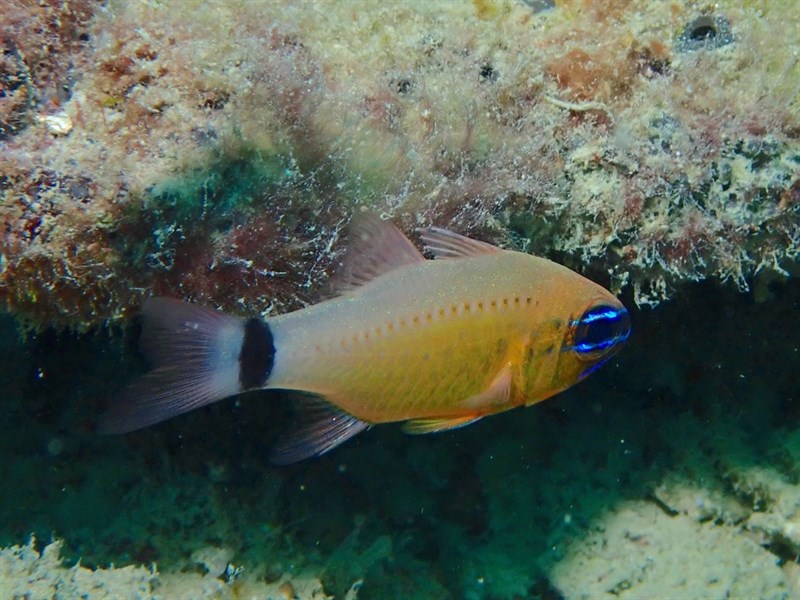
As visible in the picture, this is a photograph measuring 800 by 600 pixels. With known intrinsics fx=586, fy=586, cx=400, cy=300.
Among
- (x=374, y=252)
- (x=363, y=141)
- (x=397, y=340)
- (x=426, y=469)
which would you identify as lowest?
(x=426, y=469)

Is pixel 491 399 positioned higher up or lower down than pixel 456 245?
lower down

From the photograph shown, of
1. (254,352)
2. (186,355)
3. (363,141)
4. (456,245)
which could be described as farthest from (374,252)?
(186,355)

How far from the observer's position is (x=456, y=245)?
2762mm

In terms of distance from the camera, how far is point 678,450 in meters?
5.42

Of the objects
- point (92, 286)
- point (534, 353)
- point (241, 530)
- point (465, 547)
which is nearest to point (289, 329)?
point (534, 353)

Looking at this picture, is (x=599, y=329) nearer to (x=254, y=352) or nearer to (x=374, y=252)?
(x=374, y=252)

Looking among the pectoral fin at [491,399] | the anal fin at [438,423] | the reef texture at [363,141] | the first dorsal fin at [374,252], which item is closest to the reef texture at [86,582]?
the reef texture at [363,141]

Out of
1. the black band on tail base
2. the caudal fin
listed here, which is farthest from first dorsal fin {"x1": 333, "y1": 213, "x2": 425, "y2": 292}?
the caudal fin

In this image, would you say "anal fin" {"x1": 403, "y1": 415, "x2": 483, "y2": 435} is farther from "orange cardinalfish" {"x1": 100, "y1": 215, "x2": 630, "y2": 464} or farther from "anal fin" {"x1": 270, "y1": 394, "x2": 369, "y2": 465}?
"anal fin" {"x1": 270, "y1": 394, "x2": 369, "y2": 465}

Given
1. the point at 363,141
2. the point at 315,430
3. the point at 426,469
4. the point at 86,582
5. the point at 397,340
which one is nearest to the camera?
the point at 397,340

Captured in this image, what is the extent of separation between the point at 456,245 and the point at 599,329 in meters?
0.76

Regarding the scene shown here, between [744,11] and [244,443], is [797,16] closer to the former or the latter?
[744,11]

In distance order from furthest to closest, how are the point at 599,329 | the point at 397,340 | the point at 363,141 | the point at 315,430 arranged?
the point at 363,141, the point at 315,430, the point at 599,329, the point at 397,340

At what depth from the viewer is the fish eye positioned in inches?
105
